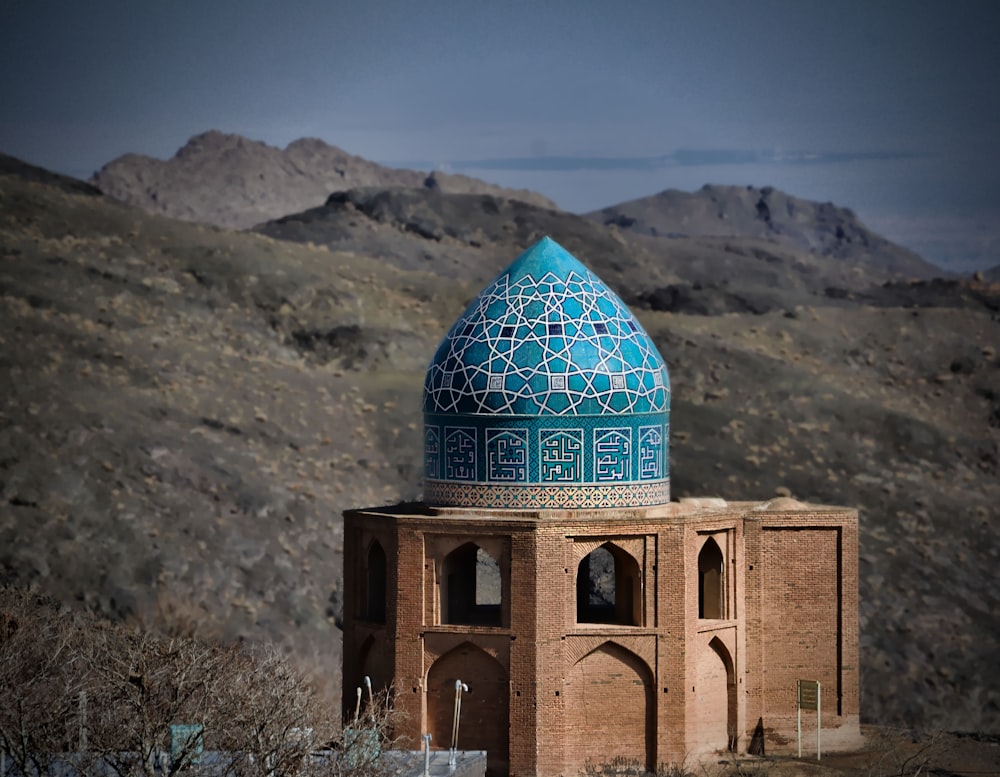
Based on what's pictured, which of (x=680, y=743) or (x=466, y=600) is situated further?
(x=466, y=600)

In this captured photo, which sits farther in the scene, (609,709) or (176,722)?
(609,709)

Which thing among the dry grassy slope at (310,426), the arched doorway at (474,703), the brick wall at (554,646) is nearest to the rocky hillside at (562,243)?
the dry grassy slope at (310,426)

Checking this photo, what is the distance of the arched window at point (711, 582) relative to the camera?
2302 cm

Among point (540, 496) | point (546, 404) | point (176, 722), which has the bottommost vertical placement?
point (176, 722)

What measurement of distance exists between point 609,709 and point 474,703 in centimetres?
157

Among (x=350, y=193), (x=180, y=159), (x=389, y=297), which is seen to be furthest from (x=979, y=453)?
(x=180, y=159)

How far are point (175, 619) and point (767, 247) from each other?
85.7 meters

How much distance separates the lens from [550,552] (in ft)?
69.6

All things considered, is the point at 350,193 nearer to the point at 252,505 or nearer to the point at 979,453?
the point at 979,453

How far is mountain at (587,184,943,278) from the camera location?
14675 centimetres

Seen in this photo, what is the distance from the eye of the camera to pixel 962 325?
229 ft

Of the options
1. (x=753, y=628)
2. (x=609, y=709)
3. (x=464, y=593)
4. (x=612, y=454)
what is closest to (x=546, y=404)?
(x=612, y=454)

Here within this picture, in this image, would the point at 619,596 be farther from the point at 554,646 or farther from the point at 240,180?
the point at 240,180

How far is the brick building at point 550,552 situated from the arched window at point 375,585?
0.05m
